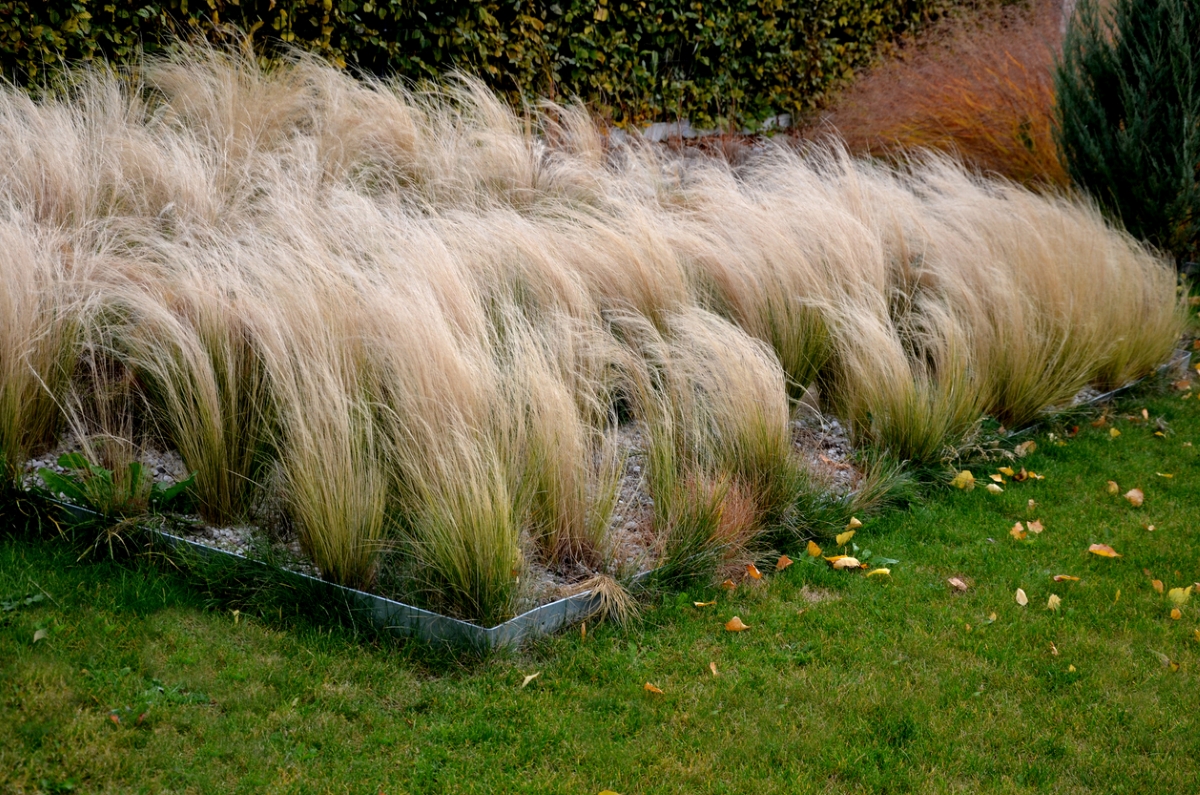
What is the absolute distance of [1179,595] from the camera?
12.2ft

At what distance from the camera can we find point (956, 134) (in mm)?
8578

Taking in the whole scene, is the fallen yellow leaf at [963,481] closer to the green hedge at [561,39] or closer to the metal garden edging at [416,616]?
the metal garden edging at [416,616]

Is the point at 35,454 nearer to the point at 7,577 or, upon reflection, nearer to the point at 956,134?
the point at 7,577

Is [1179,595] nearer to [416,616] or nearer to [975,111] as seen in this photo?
[416,616]

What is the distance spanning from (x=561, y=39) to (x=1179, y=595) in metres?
6.20

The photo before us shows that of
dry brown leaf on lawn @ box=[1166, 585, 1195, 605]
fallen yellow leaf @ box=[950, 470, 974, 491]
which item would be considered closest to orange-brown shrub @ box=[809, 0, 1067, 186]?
fallen yellow leaf @ box=[950, 470, 974, 491]

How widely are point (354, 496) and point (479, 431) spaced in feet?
1.54

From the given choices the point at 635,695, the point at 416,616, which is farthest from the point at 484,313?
the point at 635,695

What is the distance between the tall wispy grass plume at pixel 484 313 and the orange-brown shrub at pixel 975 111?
1403mm

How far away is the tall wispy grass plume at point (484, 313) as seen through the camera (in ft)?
11.5

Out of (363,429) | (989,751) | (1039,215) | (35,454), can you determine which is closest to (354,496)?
(363,429)

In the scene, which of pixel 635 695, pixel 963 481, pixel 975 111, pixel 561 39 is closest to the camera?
pixel 635 695

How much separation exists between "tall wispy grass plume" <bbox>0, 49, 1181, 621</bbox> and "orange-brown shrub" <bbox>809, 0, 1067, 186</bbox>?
140cm

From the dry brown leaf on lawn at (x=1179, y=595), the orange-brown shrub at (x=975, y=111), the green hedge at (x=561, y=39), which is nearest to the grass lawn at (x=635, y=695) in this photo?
the dry brown leaf on lawn at (x=1179, y=595)
